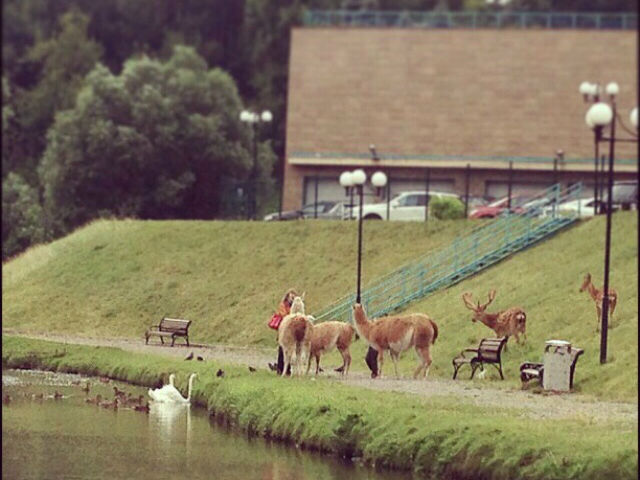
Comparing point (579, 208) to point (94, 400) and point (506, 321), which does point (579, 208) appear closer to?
point (506, 321)

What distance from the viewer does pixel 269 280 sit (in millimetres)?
53062

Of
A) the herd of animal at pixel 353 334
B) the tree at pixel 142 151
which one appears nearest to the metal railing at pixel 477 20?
the tree at pixel 142 151

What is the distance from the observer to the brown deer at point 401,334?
122 ft

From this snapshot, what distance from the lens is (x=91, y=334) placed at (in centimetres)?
5019

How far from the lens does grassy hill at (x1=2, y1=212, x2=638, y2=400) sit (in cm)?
4056

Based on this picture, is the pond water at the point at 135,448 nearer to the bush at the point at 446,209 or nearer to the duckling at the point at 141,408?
the duckling at the point at 141,408

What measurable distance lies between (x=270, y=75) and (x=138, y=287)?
4899cm

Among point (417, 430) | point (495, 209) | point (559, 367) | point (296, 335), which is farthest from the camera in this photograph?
point (495, 209)

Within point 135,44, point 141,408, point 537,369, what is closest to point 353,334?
point 537,369

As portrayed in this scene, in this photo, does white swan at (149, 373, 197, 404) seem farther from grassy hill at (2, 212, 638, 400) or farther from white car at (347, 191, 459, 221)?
white car at (347, 191, 459, 221)

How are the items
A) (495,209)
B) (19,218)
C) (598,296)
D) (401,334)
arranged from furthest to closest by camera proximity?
(19,218)
(495,209)
(598,296)
(401,334)

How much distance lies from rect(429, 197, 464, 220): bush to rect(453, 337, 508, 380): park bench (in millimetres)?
21841

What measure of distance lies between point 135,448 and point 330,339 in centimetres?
858

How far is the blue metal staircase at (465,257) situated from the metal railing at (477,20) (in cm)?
2193
